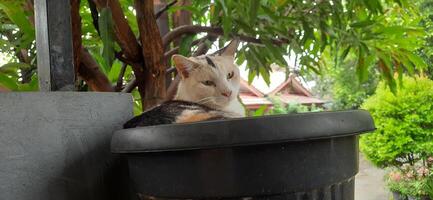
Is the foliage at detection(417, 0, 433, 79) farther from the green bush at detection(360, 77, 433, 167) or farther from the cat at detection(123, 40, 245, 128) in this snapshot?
the cat at detection(123, 40, 245, 128)

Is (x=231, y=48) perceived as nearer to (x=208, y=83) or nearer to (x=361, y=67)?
(x=208, y=83)

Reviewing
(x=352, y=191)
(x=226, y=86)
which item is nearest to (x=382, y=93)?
(x=226, y=86)

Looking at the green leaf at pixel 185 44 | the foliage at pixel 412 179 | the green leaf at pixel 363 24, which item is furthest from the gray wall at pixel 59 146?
the foliage at pixel 412 179

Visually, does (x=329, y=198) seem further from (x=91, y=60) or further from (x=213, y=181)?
(x=91, y=60)

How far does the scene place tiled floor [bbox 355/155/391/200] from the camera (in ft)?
9.53

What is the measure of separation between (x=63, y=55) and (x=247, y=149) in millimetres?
234

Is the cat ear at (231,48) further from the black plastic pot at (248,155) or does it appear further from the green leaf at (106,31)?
the black plastic pot at (248,155)

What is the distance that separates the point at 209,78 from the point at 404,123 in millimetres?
2327

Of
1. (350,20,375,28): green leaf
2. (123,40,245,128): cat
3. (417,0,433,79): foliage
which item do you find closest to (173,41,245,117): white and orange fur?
(123,40,245,128): cat

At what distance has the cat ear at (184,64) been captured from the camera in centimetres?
69

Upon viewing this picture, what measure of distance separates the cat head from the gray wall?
0.27 meters

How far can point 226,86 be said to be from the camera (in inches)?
28.3

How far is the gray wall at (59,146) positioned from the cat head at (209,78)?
273mm

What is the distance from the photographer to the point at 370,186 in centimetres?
315
